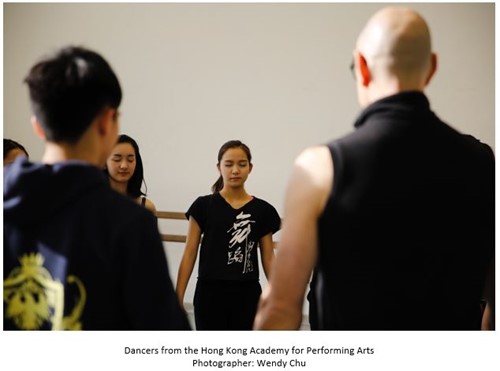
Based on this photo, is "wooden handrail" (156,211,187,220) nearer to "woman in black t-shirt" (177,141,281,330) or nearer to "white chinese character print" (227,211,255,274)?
"woman in black t-shirt" (177,141,281,330)

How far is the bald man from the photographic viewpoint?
0.92 metres

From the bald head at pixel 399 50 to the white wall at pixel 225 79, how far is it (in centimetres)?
248

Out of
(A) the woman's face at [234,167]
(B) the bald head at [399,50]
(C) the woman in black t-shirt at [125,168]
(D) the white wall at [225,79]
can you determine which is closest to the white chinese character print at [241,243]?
(A) the woman's face at [234,167]

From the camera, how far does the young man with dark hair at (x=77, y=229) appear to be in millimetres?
855

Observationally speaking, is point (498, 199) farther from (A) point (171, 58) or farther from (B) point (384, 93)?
(A) point (171, 58)

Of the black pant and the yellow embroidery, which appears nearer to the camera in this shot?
the yellow embroidery

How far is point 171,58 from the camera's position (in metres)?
3.72

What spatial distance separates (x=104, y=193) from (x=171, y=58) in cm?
299

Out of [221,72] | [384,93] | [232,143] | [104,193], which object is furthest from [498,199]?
[221,72]

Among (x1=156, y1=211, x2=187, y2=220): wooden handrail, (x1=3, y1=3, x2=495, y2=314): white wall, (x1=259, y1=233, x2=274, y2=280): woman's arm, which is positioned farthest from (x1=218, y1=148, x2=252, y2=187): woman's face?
(x1=156, y1=211, x2=187, y2=220): wooden handrail

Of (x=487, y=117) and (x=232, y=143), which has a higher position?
(x=487, y=117)

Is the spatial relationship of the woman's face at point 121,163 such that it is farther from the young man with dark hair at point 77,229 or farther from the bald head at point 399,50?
the bald head at point 399,50

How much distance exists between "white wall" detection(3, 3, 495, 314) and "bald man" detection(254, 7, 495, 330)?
8.19ft

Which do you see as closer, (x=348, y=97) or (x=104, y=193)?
(x=104, y=193)
